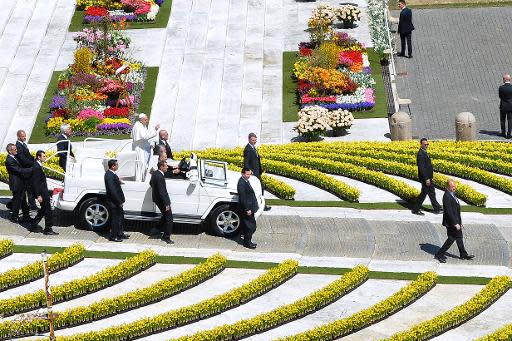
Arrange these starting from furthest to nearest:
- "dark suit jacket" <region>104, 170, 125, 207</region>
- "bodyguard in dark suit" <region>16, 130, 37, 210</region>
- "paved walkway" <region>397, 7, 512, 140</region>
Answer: "paved walkway" <region>397, 7, 512, 140</region>, "bodyguard in dark suit" <region>16, 130, 37, 210</region>, "dark suit jacket" <region>104, 170, 125, 207</region>

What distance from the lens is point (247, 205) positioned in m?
27.2

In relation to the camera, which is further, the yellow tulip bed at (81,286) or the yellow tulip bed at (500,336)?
the yellow tulip bed at (81,286)

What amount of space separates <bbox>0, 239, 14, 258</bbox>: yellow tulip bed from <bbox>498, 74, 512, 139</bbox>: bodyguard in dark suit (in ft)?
59.1

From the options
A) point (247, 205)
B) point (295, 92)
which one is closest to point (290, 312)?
point (247, 205)

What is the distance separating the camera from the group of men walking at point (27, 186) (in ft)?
90.6

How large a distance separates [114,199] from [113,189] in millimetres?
253

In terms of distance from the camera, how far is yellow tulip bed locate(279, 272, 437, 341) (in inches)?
917

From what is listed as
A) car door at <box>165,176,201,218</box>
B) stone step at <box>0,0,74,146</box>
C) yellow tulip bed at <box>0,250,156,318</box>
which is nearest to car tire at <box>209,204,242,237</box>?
car door at <box>165,176,201,218</box>

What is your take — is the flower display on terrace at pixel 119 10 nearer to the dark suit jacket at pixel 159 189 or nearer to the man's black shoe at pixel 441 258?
the dark suit jacket at pixel 159 189

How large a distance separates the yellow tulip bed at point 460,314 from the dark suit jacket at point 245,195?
5305mm

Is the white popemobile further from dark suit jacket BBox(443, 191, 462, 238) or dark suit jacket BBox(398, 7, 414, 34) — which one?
dark suit jacket BBox(398, 7, 414, 34)

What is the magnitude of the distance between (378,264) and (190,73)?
18341mm

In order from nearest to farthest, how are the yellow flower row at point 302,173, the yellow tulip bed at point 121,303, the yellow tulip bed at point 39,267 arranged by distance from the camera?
the yellow tulip bed at point 121,303 < the yellow tulip bed at point 39,267 < the yellow flower row at point 302,173

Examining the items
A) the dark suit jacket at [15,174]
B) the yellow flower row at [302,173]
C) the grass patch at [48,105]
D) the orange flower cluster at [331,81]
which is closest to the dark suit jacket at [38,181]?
the dark suit jacket at [15,174]
